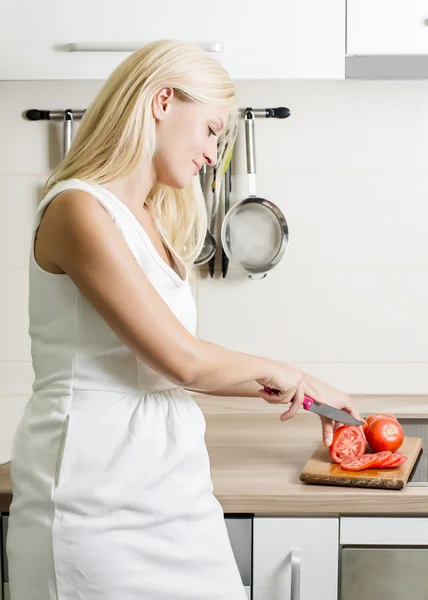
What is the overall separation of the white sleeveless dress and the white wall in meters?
0.73

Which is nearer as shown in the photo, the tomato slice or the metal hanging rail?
the tomato slice

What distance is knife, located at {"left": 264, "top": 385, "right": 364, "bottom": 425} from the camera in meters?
1.33

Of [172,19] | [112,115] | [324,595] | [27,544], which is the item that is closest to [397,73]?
[172,19]

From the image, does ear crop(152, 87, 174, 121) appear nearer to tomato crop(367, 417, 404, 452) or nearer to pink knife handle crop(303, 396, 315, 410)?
pink knife handle crop(303, 396, 315, 410)

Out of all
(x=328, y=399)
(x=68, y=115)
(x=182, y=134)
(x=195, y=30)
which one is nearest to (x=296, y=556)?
(x=328, y=399)

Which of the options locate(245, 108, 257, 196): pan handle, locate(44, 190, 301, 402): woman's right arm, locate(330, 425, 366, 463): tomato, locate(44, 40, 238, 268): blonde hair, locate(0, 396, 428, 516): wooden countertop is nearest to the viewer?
locate(44, 190, 301, 402): woman's right arm

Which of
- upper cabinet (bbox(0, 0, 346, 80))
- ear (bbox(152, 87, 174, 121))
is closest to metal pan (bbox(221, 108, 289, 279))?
upper cabinet (bbox(0, 0, 346, 80))

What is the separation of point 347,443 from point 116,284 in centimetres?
61

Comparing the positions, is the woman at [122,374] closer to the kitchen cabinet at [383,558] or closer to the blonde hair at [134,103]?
the blonde hair at [134,103]

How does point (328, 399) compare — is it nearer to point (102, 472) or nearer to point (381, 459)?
point (381, 459)

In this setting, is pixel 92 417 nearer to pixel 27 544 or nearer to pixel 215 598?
pixel 27 544

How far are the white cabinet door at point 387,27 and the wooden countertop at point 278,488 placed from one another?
75cm

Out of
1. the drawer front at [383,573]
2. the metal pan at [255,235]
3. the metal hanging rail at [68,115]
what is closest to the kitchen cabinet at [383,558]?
the drawer front at [383,573]

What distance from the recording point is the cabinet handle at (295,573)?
130 cm
